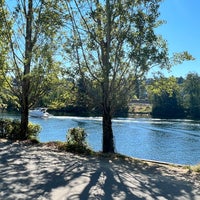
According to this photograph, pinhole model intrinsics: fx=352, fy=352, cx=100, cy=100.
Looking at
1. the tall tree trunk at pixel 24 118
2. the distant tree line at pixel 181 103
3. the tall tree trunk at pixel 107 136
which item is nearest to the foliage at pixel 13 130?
the tall tree trunk at pixel 24 118

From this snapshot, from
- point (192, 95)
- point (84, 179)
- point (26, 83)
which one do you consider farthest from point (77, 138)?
point (192, 95)

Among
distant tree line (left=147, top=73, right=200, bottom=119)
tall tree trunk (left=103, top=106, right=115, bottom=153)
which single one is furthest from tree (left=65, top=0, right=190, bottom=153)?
distant tree line (left=147, top=73, right=200, bottom=119)

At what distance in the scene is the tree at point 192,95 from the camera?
83.3 meters

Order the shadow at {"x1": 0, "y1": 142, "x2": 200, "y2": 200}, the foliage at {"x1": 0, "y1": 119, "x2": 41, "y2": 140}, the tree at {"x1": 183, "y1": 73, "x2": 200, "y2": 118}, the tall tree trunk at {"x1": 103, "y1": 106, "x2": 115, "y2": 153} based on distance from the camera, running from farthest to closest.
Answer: the tree at {"x1": 183, "y1": 73, "x2": 200, "y2": 118}, the foliage at {"x1": 0, "y1": 119, "x2": 41, "y2": 140}, the tall tree trunk at {"x1": 103, "y1": 106, "x2": 115, "y2": 153}, the shadow at {"x1": 0, "y1": 142, "x2": 200, "y2": 200}

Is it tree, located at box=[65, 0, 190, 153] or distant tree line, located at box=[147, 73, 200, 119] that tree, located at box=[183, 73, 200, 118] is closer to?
distant tree line, located at box=[147, 73, 200, 119]

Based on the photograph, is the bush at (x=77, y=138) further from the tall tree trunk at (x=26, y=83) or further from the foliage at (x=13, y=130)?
the tall tree trunk at (x=26, y=83)

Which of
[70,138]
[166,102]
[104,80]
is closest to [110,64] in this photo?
[104,80]

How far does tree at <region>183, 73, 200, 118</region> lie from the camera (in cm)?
8331

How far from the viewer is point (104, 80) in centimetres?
1309

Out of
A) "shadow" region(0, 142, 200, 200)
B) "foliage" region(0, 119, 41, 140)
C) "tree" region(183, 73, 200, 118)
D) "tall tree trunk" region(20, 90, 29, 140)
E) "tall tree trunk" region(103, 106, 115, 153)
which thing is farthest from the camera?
"tree" region(183, 73, 200, 118)

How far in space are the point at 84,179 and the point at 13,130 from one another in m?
A: 8.63

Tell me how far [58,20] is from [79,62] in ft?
5.82

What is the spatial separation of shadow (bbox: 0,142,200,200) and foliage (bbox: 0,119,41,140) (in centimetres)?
423

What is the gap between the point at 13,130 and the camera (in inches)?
624
